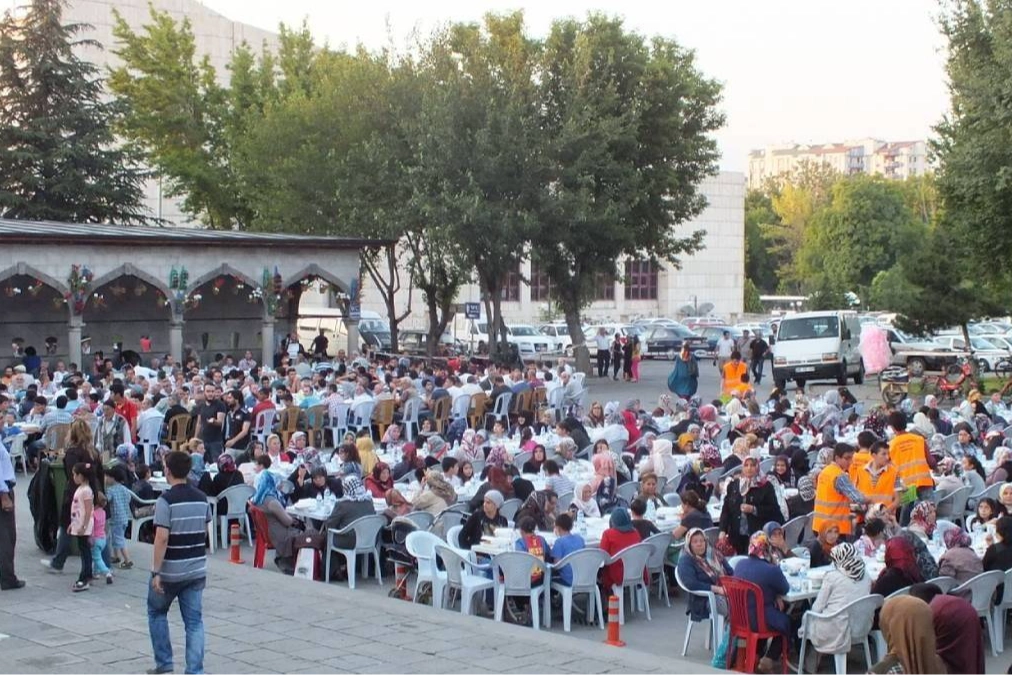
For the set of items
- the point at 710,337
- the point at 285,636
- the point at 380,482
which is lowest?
the point at 285,636

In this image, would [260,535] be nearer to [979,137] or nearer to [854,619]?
[854,619]

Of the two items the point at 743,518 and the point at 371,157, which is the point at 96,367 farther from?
the point at 743,518

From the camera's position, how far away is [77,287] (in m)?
33.0

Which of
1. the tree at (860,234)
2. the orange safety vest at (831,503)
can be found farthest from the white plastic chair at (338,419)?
the tree at (860,234)

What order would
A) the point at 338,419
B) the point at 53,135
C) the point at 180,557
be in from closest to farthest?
the point at 180,557 < the point at 338,419 < the point at 53,135

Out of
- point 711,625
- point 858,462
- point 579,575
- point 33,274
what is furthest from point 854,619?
point 33,274

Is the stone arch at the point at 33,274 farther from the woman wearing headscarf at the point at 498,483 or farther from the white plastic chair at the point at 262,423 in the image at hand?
the woman wearing headscarf at the point at 498,483

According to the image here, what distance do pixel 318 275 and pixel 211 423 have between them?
17.4 meters

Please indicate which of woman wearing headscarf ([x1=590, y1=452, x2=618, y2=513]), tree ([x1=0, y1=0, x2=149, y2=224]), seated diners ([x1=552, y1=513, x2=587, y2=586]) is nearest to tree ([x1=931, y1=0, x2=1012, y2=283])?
woman wearing headscarf ([x1=590, y1=452, x2=618, y2=513])

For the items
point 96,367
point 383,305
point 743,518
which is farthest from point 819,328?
point 383,305

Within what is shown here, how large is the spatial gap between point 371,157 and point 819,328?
45.5 feet

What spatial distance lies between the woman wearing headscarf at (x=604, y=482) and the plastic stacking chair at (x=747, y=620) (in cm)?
434

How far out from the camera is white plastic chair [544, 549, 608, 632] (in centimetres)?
1220

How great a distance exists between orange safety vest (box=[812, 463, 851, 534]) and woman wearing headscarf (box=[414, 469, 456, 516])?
12.7 ft
